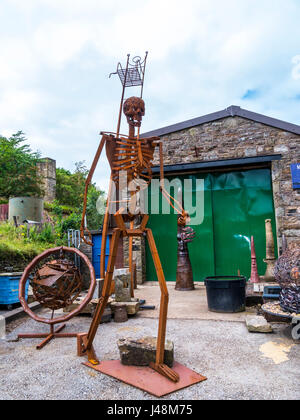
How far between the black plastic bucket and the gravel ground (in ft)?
1.97

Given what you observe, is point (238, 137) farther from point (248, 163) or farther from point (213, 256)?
point (213, 256)

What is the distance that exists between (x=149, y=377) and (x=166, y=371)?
0.16 m

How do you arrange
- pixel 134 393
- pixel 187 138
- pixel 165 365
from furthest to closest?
pixel 187 138 → pixel 165 365 → pixel 134 393

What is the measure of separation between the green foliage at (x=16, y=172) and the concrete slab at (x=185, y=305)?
12953 millimetres

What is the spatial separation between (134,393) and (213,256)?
6.08 metres

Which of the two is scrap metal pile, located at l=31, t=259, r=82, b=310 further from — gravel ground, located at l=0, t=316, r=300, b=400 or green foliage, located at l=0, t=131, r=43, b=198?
green foliage, located at l=0, t=131, r=43, b=198

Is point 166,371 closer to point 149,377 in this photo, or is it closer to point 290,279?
point 149,377

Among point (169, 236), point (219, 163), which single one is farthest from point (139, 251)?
point (219, 163)

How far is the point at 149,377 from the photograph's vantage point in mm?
2566

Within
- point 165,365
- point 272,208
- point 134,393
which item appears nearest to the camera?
point 134,393

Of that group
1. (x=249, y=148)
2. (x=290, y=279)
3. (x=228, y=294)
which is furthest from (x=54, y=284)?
(x=249, y=148)

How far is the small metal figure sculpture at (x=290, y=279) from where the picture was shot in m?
3.61

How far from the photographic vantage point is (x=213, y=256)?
810 centimetres

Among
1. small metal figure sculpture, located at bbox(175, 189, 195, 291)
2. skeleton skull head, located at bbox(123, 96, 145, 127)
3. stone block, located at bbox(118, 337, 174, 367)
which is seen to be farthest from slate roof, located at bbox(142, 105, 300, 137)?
stone block, located at bbox(118, 337, 174, 367)
